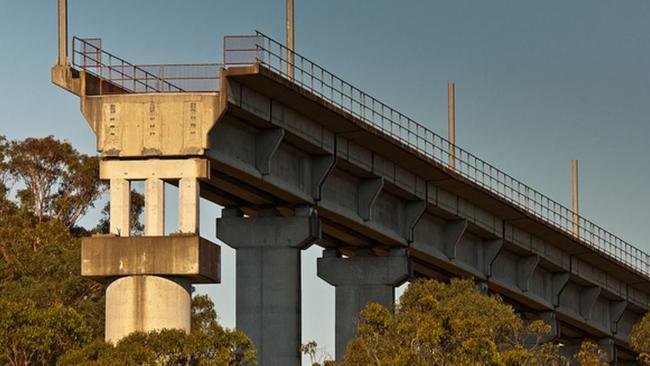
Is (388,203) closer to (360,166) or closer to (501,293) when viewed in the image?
(360,166)

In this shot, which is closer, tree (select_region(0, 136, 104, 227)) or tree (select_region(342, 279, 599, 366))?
tree (select_region(342, 279, 599, 366))

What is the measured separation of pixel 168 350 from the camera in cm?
5184

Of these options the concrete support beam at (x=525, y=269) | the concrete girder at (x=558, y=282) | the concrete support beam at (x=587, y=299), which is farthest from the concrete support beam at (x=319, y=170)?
the concrete support beam at (x=587, y=299)

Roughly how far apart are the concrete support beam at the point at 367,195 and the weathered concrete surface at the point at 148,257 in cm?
1752

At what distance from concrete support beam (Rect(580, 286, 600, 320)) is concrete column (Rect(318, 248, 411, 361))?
27403 mm

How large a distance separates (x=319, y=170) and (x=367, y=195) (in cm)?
516

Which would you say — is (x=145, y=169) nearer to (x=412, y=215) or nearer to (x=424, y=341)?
(x=424, y=341)

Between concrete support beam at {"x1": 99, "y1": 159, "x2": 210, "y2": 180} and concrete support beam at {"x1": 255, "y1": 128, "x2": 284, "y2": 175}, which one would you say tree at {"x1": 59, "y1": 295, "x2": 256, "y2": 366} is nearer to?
concrete support beam at {"x1": 99, "y1": 159, "x2": 210, "y2": 180}

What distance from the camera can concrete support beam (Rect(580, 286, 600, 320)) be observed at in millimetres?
102000

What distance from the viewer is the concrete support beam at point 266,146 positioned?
6144cm

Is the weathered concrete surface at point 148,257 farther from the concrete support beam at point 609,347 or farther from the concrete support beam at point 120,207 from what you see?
the concrete support beam at point 609,347

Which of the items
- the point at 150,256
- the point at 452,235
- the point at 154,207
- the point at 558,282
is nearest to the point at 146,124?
the point at 154,207

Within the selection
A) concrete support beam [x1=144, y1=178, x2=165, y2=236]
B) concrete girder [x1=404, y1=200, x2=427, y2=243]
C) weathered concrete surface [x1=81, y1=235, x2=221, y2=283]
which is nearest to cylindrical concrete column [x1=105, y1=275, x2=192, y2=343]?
weathered concrete surface [x1=81, y1=235, x2=221, y2=283]

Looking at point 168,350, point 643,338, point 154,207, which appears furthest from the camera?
point 643,338
